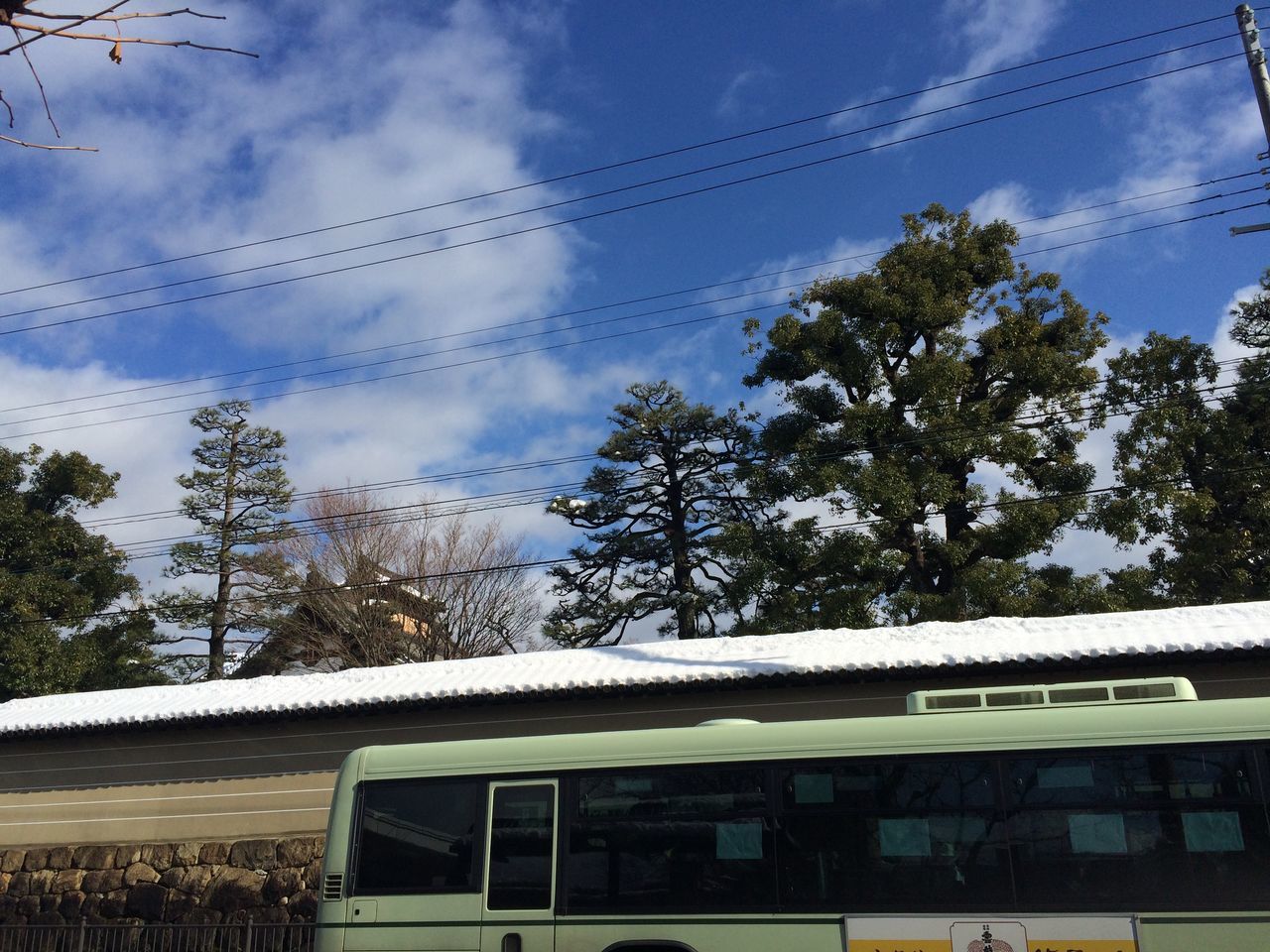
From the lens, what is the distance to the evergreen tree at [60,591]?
93.7 feet

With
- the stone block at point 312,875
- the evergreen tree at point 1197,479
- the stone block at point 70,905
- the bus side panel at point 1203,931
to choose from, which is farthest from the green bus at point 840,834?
the evergreen tree at point 1197,479

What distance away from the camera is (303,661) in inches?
1252

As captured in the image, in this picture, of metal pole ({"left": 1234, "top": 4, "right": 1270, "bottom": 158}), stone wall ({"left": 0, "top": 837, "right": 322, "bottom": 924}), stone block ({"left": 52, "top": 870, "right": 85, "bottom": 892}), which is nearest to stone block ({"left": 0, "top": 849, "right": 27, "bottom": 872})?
stone wall ({"left": 0, "top": 837, "right": 322, "bottom": 924})

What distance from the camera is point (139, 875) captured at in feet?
47.5

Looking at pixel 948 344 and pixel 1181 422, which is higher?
pixel 948 344

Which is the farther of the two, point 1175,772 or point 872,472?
point 872,472

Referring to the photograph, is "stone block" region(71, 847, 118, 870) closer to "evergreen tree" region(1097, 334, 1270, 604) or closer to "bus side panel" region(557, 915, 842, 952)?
"bus side panel" region(557, 915, 842, 952)

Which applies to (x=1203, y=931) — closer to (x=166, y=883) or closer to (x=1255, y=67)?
(x=1255, y=67)

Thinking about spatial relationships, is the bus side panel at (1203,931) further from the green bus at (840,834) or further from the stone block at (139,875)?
the stone block at (139,875)

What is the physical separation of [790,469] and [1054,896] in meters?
17.1

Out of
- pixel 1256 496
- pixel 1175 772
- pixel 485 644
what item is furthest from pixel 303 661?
pixel 1175 772

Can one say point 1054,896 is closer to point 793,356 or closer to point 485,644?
point 793,356

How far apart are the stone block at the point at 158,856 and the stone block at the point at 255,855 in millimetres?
1056

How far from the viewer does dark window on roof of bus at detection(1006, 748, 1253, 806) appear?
6.30 metres
